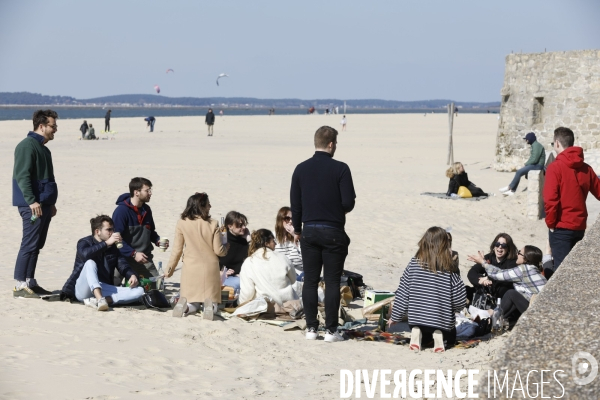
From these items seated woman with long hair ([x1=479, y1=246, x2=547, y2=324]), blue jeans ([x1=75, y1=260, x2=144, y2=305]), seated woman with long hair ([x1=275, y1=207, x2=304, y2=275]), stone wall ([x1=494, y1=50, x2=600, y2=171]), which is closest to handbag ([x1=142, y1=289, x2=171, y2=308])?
blue jeans ([x1=75, y1=260, x2=144, y2=305])

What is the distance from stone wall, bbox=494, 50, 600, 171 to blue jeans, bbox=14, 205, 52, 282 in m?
14.8

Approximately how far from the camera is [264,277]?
7.64 m

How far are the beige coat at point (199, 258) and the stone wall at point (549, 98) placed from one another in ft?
45.8

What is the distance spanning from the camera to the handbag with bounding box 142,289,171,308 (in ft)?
24.8

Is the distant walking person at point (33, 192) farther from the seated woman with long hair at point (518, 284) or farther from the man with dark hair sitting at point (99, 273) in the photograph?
the seated woman with long hair at point (518, 284)

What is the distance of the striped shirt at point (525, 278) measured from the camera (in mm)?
7180

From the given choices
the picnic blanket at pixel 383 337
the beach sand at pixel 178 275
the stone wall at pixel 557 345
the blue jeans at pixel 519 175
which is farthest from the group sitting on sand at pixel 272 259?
the blue jeans at pixel 519 175

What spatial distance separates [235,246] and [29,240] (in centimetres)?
206

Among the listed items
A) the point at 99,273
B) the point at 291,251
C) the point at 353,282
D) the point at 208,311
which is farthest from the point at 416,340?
the point at 99,273

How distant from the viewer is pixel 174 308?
288 inches

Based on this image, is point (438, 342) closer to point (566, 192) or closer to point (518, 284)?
point (518, 284)

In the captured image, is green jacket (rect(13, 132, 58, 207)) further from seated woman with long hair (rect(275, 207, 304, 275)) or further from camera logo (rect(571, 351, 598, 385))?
camera logo (rect(571, 351, 598, 385))

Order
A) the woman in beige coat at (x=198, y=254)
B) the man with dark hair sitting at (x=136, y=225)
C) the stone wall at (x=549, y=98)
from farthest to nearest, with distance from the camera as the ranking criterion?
the stone wall at (x=549, y=98) < the man with dark hair sitting at (x=136, y=225) < the woman in beige coat at (x=198, y=254)

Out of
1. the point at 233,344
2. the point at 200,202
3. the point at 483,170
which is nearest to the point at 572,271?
the point at 233,344
